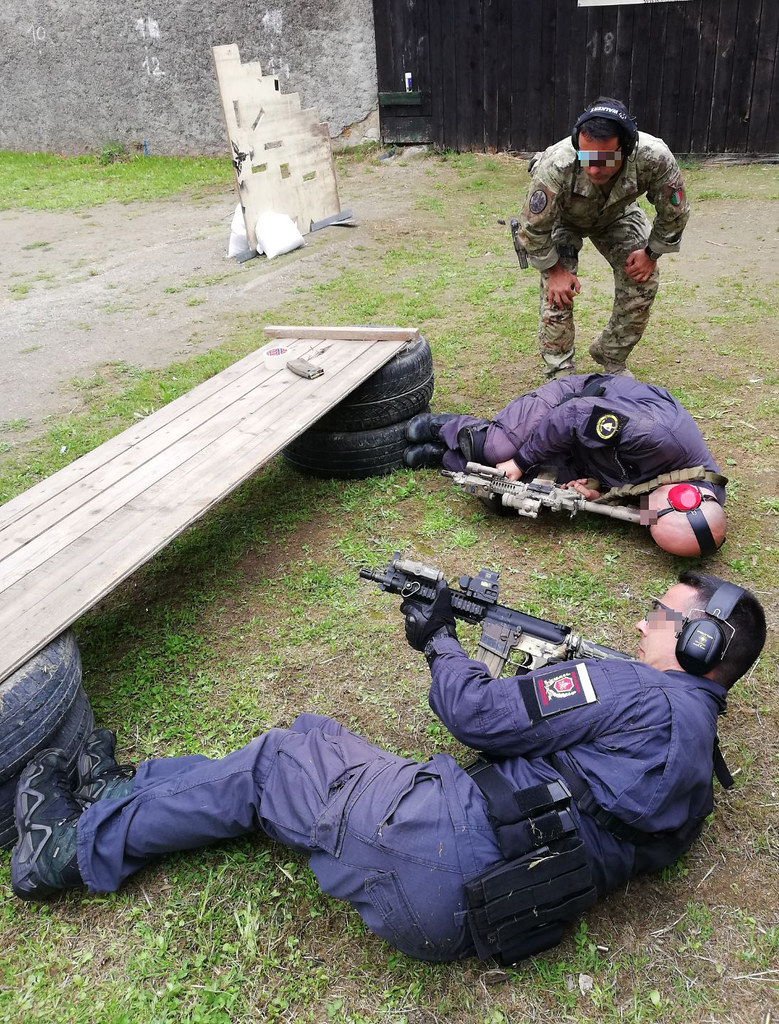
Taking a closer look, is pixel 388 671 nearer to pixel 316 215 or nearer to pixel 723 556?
pixel 723 556

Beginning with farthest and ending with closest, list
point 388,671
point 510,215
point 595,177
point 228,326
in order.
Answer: point 510,215 < point 228,326 < point 595,177 < point 388,671

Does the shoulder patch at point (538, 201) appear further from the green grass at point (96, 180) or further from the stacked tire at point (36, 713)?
the green grass at point (96, 180)

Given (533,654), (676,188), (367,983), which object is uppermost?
(676,188)

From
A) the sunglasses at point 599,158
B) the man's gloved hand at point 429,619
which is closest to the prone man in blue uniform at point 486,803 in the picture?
the man's gloved hand at point 429,619

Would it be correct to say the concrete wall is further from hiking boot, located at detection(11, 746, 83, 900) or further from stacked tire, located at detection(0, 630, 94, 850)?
hiking boot, located at detection(11, 746, 83, 900)

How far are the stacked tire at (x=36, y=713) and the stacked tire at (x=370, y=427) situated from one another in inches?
87.7

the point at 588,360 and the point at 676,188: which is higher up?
the point at 676,188

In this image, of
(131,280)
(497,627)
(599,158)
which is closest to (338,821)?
(497,627)

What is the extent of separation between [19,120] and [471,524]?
49.5ft

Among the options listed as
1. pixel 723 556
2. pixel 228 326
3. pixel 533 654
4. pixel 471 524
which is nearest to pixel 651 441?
pixel 723 556

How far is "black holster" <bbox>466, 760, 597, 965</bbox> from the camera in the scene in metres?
2.08

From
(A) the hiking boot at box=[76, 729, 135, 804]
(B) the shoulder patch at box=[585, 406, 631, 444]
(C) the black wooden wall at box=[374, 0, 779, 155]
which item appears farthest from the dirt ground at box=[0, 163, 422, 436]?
(B) the shoulder patch at box=[585, 406, 631, 444]

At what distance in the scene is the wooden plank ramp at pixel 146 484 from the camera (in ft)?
9.41

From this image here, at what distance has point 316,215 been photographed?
10047 millimetres
